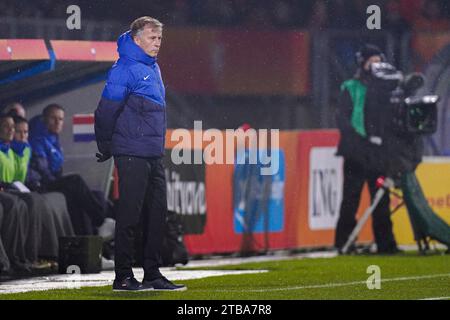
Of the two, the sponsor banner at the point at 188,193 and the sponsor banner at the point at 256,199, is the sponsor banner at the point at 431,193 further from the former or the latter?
the sponsor banner at the point at 188,193

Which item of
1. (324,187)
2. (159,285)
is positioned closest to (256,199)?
(324,187)

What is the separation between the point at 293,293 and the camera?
12.0 metres

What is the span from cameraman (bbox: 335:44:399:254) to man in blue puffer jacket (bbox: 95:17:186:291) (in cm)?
660

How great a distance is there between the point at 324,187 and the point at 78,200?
4.14 metres

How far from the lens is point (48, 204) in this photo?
15.1 meters

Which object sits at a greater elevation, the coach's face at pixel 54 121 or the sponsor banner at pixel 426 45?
the sponsor banner at pixel 426 45

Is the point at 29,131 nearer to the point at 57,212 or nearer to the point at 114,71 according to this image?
the point at 57,212

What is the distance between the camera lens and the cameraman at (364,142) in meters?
18.2

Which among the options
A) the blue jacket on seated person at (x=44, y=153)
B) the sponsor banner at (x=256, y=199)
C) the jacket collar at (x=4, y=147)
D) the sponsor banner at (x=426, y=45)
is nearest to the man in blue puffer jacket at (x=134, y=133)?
the jacket collar at (x=4, y=147)

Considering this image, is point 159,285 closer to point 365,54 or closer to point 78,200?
point 78,200

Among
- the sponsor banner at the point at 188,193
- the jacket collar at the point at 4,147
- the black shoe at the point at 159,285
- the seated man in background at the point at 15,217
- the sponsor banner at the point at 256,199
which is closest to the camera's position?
the black shoe at the point at 159,285

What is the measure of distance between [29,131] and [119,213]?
391 cm

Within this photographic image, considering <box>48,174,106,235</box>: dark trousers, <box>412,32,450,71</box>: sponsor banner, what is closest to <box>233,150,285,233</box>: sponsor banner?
<box>48,174,106,235</box>: dark trousers
